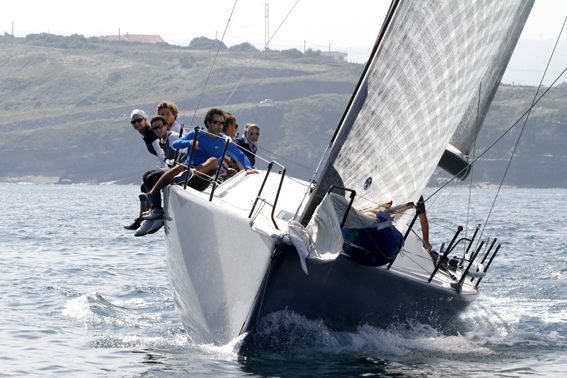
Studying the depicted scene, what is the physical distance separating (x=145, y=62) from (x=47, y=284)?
495 feet

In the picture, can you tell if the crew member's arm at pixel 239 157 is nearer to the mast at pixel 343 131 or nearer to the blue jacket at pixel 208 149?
the blue jacket at pixel 208 149

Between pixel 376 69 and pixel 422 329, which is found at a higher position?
pixel 376 69

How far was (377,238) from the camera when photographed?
460 cm

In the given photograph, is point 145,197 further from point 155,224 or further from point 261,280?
point 261,280

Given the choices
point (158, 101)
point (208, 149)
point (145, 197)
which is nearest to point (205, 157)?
point (208, 149)

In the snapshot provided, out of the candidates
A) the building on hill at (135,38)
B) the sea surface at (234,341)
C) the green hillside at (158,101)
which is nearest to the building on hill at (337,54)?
the green hillside at (158,101)

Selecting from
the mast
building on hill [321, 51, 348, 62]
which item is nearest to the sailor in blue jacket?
the mast

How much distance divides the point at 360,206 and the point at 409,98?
83cm

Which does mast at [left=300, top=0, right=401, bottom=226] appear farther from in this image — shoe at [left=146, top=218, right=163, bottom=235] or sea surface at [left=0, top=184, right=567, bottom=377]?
shoe at [left=146, top=218, right=163, bottom=235]

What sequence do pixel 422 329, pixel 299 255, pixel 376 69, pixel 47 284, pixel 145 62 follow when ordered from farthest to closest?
1. pixel 145 62
2. pixel 47 284
3. pixel 422 329
4. pixel 376 69
5. pixel 299 255

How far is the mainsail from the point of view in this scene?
454cm

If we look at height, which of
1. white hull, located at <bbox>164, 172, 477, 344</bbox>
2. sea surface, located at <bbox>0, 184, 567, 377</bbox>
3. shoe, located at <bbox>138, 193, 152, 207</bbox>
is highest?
shoe, located at <bbox>138, 193, 152, 207</bbox>

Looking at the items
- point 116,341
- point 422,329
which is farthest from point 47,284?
point 422,329

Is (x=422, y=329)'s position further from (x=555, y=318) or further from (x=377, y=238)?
(x=555, y=318)
